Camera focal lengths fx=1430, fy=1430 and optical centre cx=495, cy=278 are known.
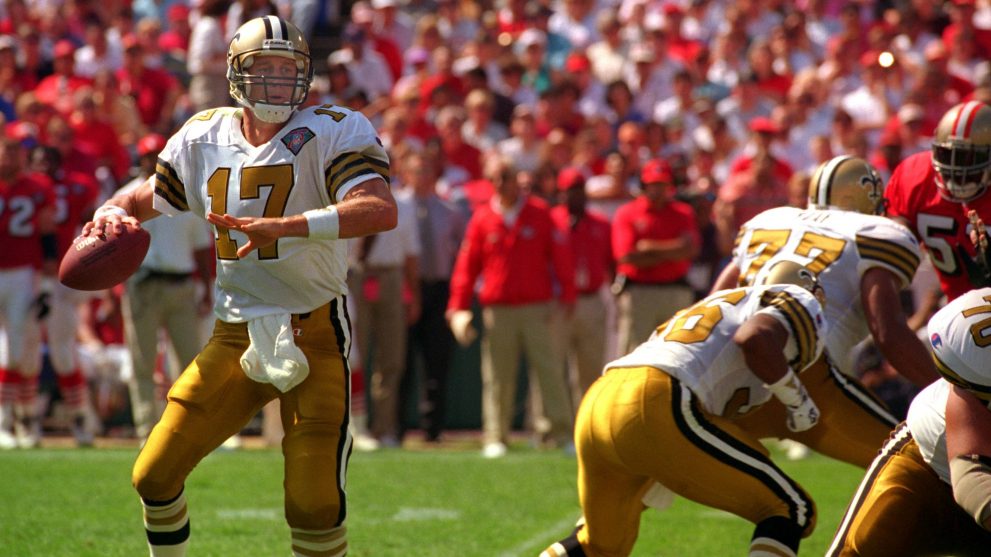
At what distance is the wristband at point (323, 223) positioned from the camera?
420cm

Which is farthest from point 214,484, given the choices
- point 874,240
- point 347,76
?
point 347,76

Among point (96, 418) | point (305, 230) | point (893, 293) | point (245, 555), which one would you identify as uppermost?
point (305, 230)

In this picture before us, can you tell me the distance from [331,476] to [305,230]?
2.44 ft

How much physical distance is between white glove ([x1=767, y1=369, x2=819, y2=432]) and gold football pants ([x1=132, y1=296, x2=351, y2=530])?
133cm

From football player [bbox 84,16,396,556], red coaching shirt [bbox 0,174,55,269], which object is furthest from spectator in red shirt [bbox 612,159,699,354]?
football player [bbox 84,16,396,556]

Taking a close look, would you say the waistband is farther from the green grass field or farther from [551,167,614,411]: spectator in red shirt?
[551,167,614,411]: spectator in red shirt

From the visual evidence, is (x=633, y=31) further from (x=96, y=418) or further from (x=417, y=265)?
(x=96, y=418)

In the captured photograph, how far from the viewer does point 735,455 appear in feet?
13.7

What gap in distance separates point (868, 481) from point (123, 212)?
2.49 m

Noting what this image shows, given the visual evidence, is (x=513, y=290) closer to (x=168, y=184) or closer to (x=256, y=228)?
(x=168, y=184)

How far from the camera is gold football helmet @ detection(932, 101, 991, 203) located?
5.22 meters

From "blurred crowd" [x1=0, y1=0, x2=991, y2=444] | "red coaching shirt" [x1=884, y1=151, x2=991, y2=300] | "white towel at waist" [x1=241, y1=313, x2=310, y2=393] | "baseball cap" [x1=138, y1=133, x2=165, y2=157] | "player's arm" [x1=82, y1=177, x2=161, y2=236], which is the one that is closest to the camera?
"white towel at waist" [x1=241, y1=313, x2=310, y2=393]

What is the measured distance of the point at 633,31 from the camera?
1320cm

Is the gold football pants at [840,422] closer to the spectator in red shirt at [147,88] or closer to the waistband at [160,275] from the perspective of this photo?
the waistband at [160,275]
